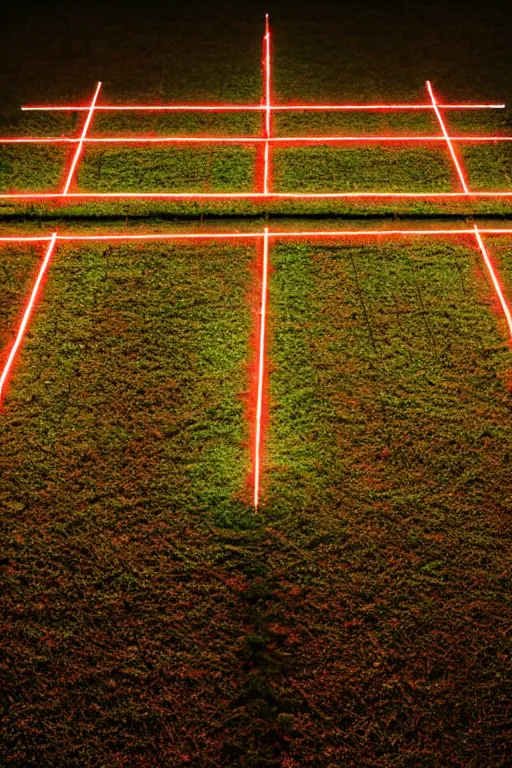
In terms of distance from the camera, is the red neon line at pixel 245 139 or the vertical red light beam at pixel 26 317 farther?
the red neon line at pixel 245 139

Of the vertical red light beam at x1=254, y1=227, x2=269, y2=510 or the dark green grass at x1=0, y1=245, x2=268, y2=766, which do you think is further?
the vertical red light beam at x1=254, y1=227, x2=269, y2=510

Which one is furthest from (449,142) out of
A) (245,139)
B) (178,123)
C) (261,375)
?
(261,375)

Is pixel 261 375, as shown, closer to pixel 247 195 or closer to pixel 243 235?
pixel 243 235

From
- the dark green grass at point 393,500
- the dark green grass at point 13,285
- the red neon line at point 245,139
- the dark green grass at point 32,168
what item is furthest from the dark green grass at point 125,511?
the red neon line at point 245,139

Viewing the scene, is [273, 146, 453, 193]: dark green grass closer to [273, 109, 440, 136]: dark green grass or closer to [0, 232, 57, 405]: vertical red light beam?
[273, 109, 440, 136]: dark green grass

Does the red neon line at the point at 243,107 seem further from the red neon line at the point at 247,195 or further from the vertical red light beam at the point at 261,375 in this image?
the vertical red light beam at the point at 261,375

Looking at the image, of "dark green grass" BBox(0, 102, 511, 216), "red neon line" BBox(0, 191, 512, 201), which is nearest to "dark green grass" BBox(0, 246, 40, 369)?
"dark green grass" BBox(0, 102, 511, 216)
